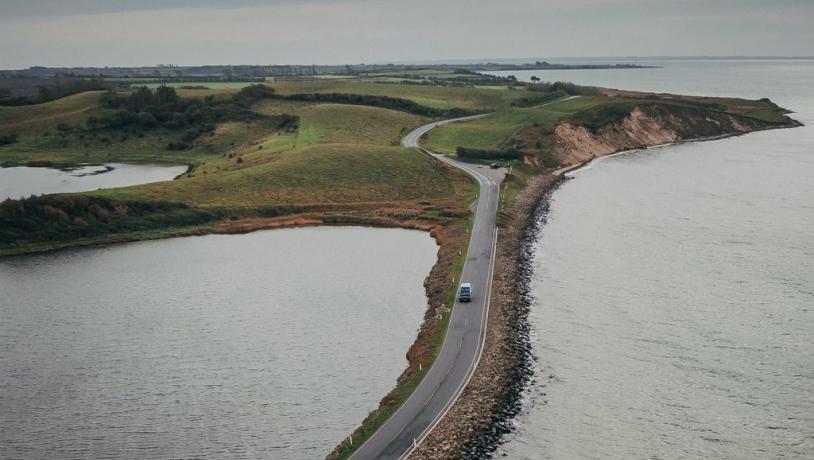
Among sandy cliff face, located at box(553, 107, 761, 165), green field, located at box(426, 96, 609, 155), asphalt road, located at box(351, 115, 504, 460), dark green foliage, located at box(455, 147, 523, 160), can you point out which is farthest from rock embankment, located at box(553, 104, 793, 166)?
asphalt road, located at box(351, 115, 504, 460)

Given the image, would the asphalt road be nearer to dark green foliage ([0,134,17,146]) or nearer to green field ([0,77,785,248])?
green field ([0,77,785,248])

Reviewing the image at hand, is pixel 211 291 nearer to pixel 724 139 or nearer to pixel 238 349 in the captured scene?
pixel 238 349

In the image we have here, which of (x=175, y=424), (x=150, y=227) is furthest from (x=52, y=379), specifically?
(x=150, y=227)

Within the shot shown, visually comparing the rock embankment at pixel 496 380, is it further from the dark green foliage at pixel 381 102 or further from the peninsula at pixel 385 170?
the dark green foliage at pixel 381 102

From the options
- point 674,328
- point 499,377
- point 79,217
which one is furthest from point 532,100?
point 499,377

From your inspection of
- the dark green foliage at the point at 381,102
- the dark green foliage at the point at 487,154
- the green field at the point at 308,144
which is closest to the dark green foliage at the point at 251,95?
the green field at the point at 308,144

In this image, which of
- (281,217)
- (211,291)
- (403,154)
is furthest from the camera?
(403,154)

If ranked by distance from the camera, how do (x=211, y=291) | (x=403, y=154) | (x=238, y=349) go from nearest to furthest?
1. (x=238, y=349)
2. (x=211, y=291)
3. (x=403, y=154)
